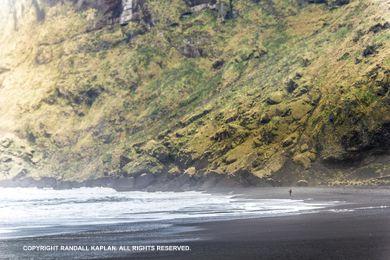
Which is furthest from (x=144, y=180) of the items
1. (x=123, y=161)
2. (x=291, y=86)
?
(x=291, y=86)

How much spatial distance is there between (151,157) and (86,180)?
31255 millimetres

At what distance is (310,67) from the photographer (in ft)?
525

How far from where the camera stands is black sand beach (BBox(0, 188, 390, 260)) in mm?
45719

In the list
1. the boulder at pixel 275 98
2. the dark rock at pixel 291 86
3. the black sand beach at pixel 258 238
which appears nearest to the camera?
the black sand beach at pixel 258 238

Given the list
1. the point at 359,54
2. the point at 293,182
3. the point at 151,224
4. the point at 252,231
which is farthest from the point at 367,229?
the point at 359,54

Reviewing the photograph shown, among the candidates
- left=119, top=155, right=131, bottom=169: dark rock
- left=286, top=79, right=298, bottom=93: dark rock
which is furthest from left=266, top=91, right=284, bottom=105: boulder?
left=119, top=155, right=131, bottom=169: dark rock

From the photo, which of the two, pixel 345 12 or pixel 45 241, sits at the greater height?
pixel 345 12

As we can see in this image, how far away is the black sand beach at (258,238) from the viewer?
45.7m

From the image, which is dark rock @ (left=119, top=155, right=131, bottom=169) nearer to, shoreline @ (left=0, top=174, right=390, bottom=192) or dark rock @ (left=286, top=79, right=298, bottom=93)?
shoreline @ (left=0, top=174, right=390, bottom=192)

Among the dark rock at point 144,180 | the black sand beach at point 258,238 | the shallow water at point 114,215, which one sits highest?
the black sand beach at point 258,238

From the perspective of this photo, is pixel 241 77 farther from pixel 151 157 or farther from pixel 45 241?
pixel 45 241

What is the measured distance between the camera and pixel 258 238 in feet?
177

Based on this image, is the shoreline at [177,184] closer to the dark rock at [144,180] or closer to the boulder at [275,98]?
the dark rock at [144,180]

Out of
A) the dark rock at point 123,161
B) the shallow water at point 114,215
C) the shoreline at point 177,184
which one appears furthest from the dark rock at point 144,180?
the shallow water at point 114,215
